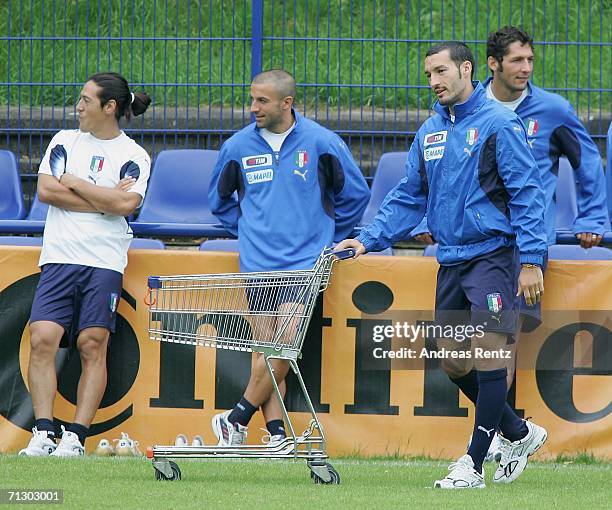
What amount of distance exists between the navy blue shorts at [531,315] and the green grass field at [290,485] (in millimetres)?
748

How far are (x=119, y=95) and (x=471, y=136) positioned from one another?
2.30 m

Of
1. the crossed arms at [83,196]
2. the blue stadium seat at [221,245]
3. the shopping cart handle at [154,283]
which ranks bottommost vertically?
the blue stadium seat at [221,245]

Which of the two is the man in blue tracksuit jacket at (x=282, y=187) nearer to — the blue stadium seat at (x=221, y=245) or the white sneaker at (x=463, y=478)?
the blue stadium seat at (x=221, y=245)

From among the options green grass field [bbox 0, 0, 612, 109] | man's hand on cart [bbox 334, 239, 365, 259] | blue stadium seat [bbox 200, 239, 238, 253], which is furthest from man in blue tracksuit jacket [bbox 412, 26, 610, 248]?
green grass field [bbox 0, 0, 612, 109]

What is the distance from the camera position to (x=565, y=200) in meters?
9.31

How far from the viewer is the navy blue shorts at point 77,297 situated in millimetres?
7543

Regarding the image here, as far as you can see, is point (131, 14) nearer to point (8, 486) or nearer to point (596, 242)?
point (596, 242)

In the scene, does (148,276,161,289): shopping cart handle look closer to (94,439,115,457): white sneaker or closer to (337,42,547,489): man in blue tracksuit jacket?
(337,42,547,489): man in blue tracksuit jacket

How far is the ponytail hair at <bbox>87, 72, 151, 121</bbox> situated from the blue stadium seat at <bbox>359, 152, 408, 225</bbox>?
234 cm

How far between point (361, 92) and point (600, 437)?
4.18 meters

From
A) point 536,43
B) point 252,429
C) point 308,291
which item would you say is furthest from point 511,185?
point 536,43

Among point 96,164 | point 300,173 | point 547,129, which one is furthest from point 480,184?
point 96,164

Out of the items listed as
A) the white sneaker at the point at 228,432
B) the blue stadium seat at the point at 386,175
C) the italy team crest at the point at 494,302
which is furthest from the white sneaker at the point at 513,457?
the blue stadium seat at the point at 386,175

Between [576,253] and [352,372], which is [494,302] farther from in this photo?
[576,253]
